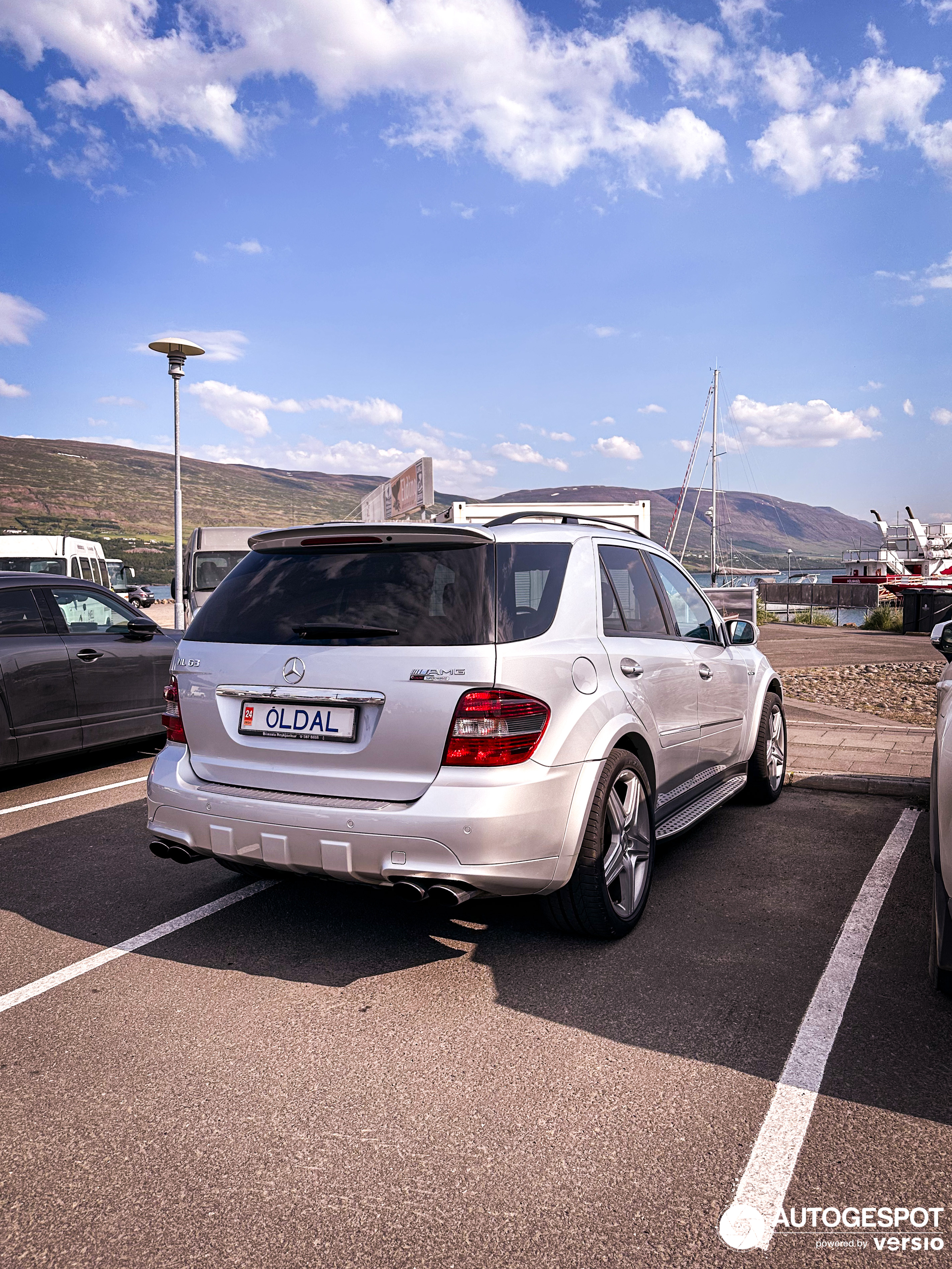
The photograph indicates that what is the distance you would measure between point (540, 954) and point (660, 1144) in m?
1.31

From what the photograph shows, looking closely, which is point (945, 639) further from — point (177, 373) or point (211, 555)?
point (177, 373)

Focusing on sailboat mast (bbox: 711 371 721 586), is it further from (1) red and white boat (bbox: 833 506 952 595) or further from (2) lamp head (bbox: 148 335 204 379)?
(2) lamp head (bbox: 148 335 204 379)

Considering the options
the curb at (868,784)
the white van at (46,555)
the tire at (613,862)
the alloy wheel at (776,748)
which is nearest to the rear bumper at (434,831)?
the tire at (613,862)

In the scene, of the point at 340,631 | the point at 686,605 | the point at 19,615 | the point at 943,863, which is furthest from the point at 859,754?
the point at 19,615

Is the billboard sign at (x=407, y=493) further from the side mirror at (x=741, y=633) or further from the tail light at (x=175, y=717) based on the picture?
the tail light at (x=175, y=717)

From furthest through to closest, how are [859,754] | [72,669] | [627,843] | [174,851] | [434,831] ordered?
[859,754] → [72,669] → [627,843] → [174,851] → [434,831]

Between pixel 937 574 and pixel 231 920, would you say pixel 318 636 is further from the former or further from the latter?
pixel 937 574

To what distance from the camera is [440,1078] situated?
2836 mm

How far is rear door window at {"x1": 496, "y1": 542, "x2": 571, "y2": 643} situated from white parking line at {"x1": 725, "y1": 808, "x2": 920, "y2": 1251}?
1631mm

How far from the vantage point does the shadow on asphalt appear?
3.03 meters

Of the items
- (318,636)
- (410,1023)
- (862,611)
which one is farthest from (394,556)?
(862,611)

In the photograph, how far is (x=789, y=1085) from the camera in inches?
108

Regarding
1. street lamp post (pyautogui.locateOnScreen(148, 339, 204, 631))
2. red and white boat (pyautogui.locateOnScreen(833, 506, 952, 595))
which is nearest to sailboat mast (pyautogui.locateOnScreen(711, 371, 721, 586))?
red and white boat (pyautogui.locateOnScreen(833, 506, 952, 595))

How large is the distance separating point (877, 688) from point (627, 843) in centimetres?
1043
